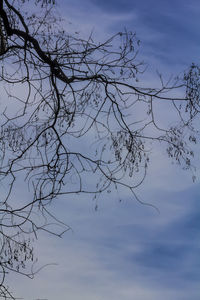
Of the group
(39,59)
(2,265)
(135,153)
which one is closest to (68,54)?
(39,59)

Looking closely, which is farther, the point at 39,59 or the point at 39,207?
the point at 39,59

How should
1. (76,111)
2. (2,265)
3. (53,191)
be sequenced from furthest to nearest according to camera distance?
1. (76,111)
2. (53,191)
3. (2,265)

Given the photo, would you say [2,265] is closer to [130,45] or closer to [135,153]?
[135,153]

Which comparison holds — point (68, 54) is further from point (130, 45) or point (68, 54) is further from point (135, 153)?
point (135, 153)

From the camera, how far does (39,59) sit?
5.33 meters

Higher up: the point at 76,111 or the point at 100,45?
the point at 100,45

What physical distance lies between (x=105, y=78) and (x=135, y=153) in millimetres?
682

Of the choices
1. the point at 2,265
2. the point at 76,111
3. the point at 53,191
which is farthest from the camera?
the point at 76,111

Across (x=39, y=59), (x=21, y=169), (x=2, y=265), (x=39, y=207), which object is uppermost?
(x=39, y=59)

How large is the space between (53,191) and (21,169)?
37 centimetres

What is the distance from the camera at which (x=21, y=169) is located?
16.8 ft

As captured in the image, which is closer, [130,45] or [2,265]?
[2,265]

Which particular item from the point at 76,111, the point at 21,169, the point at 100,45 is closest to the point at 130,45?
the point at 100,45

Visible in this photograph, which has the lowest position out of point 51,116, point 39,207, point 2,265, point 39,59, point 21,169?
point 2,265
